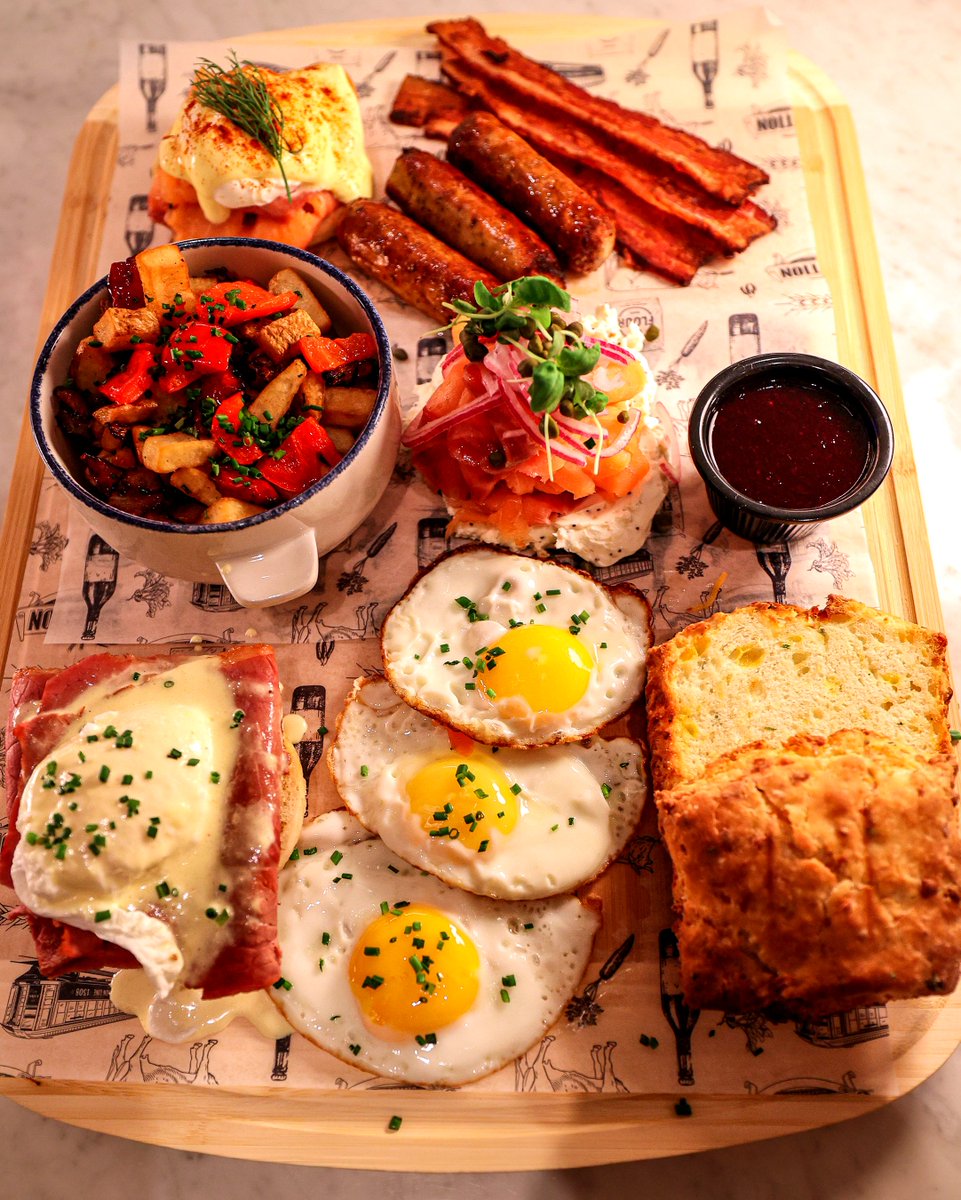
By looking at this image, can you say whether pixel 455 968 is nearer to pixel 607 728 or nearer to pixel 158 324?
pixel 607 728

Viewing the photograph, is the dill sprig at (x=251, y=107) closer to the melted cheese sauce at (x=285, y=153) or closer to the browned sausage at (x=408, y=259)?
the melted cheese sauce at (x=285, y=153)

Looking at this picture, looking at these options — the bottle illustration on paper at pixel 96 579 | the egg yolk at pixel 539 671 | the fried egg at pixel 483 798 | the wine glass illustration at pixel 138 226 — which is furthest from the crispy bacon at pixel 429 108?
the fried egg at pixel 483 798

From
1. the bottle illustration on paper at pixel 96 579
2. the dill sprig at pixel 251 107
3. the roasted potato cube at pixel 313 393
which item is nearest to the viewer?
the roasted potato cube at pixel 313 393

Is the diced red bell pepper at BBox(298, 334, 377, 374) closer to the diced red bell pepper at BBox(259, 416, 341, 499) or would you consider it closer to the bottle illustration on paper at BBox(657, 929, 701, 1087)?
the diced red bell pepper at BBox(259, 416, 341, 499)

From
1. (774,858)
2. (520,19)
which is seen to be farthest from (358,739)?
(520,19)

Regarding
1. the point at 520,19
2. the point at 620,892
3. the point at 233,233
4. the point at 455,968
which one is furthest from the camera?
the point at 520,19

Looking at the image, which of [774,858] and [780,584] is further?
[780,584]
